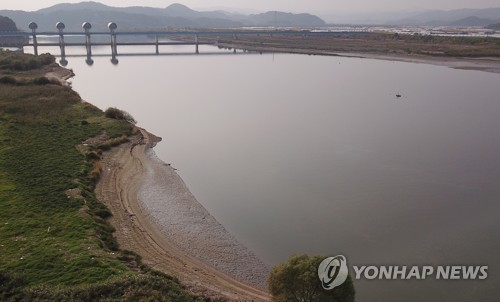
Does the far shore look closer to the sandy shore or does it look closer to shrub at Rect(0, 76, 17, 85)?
the sandy shore

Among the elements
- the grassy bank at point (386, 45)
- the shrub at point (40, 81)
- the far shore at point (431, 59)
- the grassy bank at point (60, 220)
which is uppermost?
the grassy bank at point (386, 45)

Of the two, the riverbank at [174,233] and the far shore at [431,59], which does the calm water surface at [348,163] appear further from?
the far shore at [431,59]

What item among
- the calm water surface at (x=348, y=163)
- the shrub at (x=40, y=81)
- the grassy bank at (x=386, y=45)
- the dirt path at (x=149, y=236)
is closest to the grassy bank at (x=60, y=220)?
the dirt path at (x=149, y=236)

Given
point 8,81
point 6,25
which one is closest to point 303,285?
point 8,81

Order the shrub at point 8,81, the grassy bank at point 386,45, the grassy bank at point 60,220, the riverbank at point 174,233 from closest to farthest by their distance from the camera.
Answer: the grassy bank at point 60,220, the riverbank at point 174,233, the shrub at point 8,81, the grassy bank at point 386,45

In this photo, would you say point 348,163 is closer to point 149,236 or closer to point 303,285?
point 149,236

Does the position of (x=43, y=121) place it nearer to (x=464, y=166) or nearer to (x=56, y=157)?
(x=56, y=157)

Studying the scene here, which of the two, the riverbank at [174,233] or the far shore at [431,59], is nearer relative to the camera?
the riverbank at [174,233]
